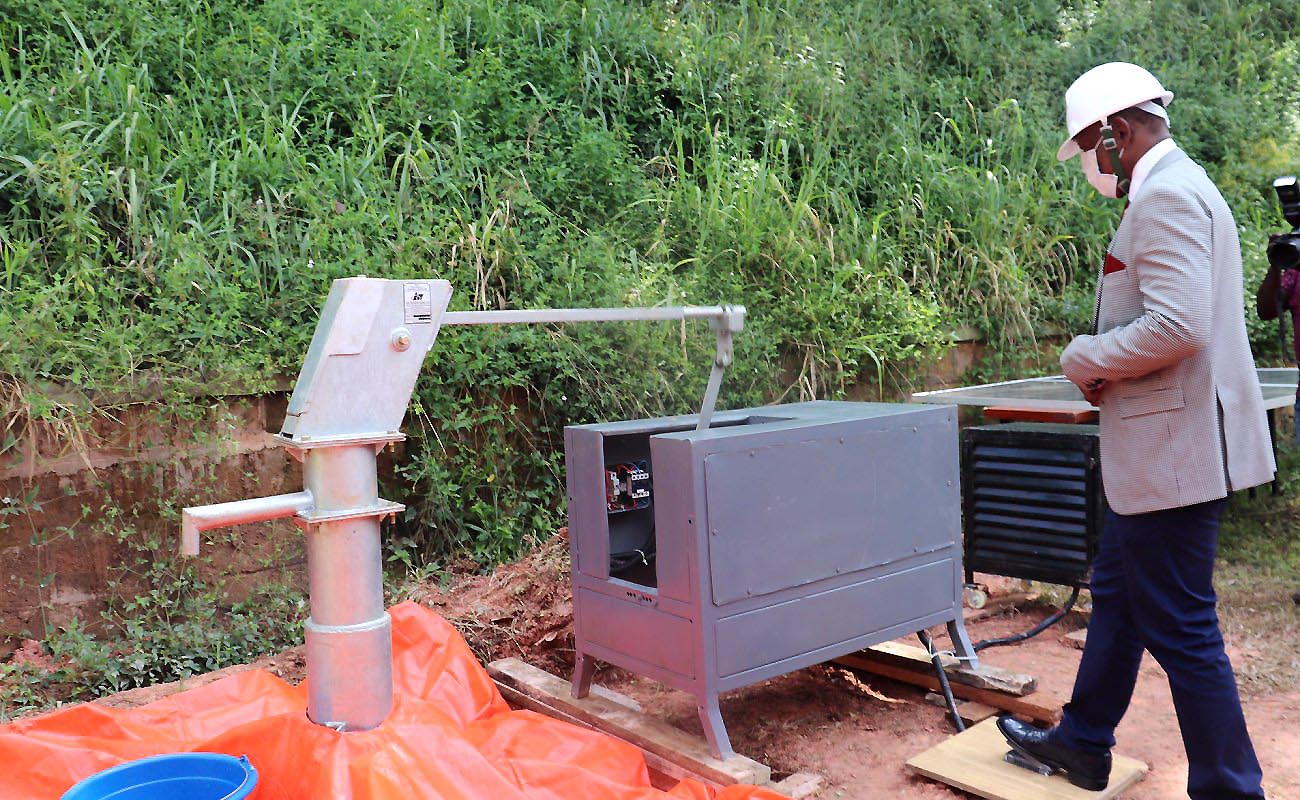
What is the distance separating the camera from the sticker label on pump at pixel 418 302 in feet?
7.14

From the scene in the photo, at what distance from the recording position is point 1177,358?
7.68 feet

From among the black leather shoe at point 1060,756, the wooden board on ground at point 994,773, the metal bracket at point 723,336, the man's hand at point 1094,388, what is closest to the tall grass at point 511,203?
the metal bracket at point 723,336

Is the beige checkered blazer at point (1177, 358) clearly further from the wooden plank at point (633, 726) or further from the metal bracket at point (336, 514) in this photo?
the metal bracket at point (336, 514)

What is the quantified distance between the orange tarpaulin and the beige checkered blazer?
1.23 meters

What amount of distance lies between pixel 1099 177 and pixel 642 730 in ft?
6.49

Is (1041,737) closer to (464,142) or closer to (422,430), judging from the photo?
(422,430)

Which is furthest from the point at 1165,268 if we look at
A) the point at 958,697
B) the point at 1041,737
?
the point at 958,697

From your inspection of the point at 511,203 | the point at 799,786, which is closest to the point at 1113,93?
the point at 799,786

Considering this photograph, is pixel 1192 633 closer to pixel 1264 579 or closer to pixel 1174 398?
pixel 1174 398

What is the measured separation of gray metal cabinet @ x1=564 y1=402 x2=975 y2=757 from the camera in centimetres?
271

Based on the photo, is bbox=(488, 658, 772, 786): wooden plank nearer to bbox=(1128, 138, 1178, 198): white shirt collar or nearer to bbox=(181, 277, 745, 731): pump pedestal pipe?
bbox=(181, 277, 745, 731): pump pedestal pipe

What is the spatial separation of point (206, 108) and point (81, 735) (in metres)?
3.08

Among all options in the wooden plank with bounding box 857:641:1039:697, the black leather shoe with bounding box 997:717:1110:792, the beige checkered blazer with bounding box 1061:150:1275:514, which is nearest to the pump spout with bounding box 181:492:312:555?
the beige checkered blazer with bounding box 1061:150:1275:514

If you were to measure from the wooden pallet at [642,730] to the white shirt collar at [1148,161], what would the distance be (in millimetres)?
1747
